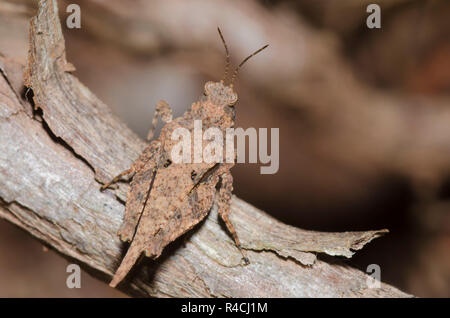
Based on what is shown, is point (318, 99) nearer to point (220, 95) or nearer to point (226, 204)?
point (220, 95)

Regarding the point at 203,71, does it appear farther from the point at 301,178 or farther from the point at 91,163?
the point at 91,163

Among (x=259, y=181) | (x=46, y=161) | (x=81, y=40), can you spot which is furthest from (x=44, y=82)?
(x=259, y=181)

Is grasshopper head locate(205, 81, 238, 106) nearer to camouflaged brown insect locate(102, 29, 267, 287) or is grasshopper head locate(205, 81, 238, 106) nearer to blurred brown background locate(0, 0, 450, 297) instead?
camouflaged brown insect locate(102, 29, 267, 287)

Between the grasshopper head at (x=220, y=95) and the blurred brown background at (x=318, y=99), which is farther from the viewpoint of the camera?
the blurred brown background at (x=318, y=99)

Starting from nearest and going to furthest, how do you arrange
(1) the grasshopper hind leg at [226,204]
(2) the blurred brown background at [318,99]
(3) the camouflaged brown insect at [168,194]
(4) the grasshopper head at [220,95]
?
(3) the camouflaged brown insect at [168,194] → (1) the grasshopper hind leg at [226,204] → (4) the grasshopper head at [220,95] → (2) the blurred brown background at [318,99]

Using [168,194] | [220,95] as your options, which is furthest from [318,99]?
[168,194]

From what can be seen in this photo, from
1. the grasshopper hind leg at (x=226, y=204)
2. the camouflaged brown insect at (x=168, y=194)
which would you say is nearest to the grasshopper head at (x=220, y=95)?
the camouflaged brown insect at (x=168, y=194)

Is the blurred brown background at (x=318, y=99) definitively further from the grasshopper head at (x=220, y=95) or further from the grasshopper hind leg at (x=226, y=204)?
the grasshopper hind leg at (x=226, y=204)
